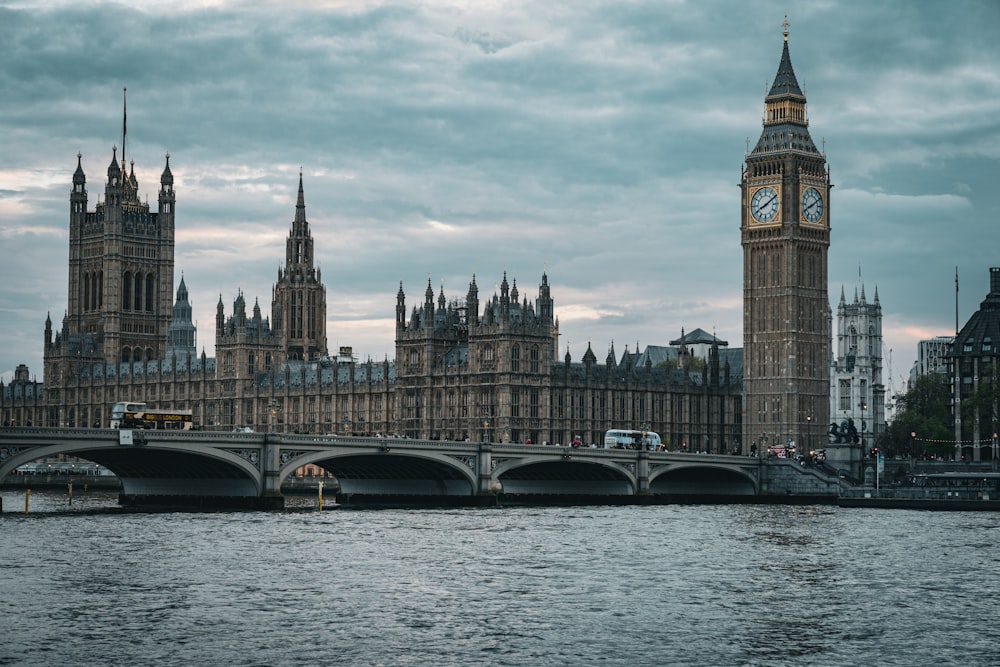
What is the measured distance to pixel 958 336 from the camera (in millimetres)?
191500

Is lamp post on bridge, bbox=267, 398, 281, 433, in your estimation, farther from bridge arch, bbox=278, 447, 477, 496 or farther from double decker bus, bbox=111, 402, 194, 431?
double decker bus, bbox=111, 402, 194, 431

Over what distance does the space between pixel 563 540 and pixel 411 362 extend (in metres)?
86.2

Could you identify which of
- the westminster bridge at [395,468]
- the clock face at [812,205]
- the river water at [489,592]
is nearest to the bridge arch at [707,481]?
the westminster bridge at [395,468]

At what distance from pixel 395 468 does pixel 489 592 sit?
6205 cm

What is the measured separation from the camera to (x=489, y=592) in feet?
229

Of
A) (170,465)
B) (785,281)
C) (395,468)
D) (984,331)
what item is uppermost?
(785,281)

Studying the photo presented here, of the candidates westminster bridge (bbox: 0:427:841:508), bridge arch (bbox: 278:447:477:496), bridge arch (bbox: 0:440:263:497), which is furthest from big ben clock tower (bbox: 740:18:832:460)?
bridge arch (bbox: 0:440:263:497)

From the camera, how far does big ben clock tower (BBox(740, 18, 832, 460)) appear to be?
596ft

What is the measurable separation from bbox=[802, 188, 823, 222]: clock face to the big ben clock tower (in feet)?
0.33

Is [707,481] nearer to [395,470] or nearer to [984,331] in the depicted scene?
[395,470]

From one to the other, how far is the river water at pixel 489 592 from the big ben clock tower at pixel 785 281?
235ft

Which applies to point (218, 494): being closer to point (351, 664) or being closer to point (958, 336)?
point (351, 664)

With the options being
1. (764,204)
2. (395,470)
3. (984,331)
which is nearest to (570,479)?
(395,470)

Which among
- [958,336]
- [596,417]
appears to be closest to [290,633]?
[596,417]
